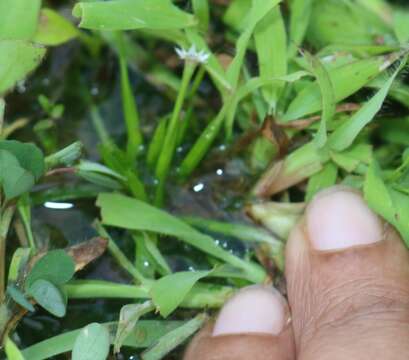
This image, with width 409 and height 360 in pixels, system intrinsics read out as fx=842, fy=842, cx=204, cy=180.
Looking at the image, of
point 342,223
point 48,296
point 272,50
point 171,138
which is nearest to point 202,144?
point 171,138

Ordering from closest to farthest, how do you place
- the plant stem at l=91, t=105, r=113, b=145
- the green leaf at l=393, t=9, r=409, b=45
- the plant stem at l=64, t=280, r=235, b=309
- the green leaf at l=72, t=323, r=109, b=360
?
the green leaf at l=72, t=323, r=109, b=360 < the plant stem at l=64, t=280, r=235, b=309 < the green leaf at l=393, t=9, r=409, b=45 < the plant stem at l=91, t=105, r=113, b=145

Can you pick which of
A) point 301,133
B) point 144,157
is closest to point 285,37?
point 301,133

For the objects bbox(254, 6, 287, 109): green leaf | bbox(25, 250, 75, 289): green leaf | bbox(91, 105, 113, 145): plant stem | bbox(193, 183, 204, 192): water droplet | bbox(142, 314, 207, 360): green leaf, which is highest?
bbox(254, 6, 287, 109): green leaf

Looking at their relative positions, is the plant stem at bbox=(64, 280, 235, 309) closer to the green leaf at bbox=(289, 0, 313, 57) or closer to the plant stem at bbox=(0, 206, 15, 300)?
the plant stem at bbox=(0, 206, 15, 300)

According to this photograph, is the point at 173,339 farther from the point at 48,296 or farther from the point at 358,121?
the point at 358,121

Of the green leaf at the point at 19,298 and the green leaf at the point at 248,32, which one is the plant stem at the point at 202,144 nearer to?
the green leaf at the point at 248,32

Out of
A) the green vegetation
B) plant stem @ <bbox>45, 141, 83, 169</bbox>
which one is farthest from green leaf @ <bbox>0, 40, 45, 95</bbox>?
plant stem @ <bbox>45, 141, 83, 169</bbox>

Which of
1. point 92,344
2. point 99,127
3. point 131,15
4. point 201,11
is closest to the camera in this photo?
point 92,344
